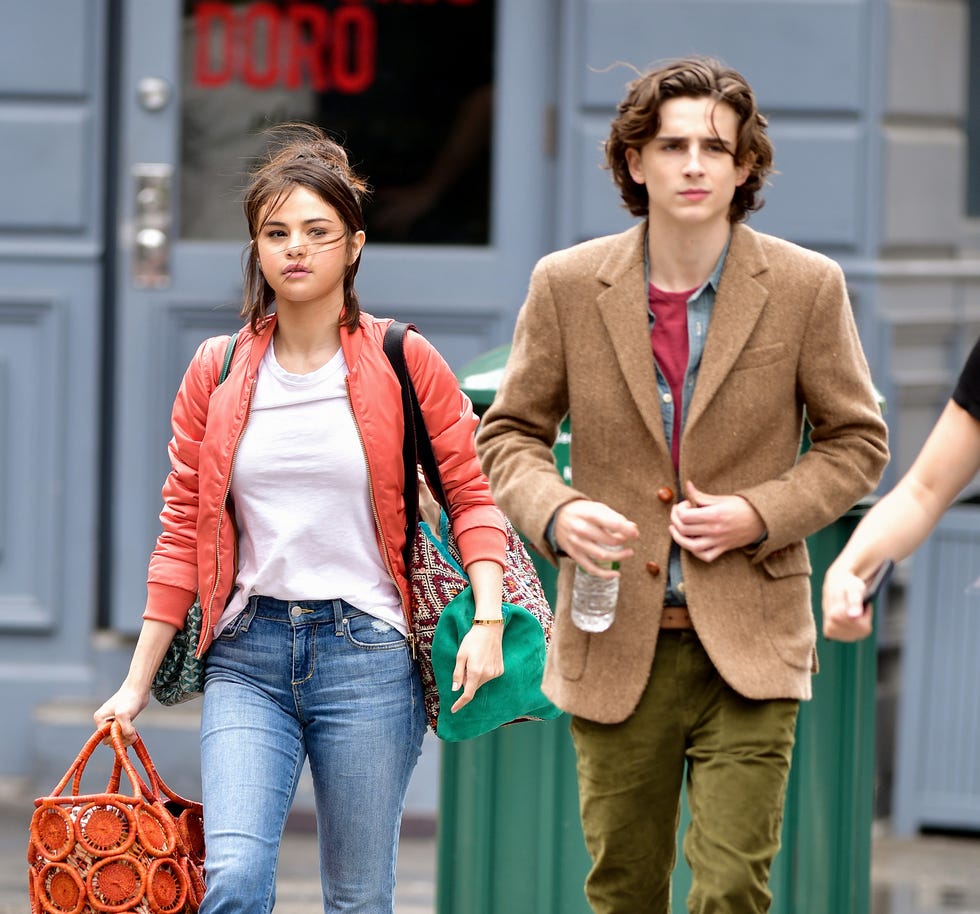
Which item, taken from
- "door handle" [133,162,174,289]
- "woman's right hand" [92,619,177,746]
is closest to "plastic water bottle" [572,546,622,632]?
"woman's right hand" [92,619,177,746]

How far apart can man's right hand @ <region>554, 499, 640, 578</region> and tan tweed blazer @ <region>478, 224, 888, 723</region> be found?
0.05 meters

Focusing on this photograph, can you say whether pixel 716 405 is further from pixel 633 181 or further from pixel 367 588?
pixel 367 588

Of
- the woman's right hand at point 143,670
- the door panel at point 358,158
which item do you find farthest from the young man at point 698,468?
the door panel at point 358,158

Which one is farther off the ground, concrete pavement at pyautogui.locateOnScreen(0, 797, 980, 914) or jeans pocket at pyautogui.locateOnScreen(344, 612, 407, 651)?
jeans pocket at pyautogui.locateOnScreen(344, 612, 407, 651)

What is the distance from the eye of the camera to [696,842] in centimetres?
305

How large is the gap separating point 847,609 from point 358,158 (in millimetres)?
3806

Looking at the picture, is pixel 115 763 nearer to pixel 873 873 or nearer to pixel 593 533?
pixel 593 533

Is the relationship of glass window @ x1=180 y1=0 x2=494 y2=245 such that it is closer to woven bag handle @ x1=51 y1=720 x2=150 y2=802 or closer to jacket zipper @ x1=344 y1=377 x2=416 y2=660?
jacket zipper @ x1=344 y1=377 x2=416 y2=660

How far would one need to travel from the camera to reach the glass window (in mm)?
5969

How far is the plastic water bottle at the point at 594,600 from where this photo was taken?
3004 mm

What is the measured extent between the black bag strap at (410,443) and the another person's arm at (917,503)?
82 cm

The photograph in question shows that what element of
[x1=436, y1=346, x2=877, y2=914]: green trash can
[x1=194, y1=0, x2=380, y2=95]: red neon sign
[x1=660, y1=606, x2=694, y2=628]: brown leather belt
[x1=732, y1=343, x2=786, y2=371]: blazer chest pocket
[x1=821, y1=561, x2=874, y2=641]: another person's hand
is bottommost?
[x1=436, y1=346, x2=877, y2=914]: green trash can

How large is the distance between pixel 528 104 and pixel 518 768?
8.98ft

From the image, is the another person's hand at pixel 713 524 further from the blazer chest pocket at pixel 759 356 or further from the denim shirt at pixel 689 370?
the blazer chest pocket at pixel 759 356
